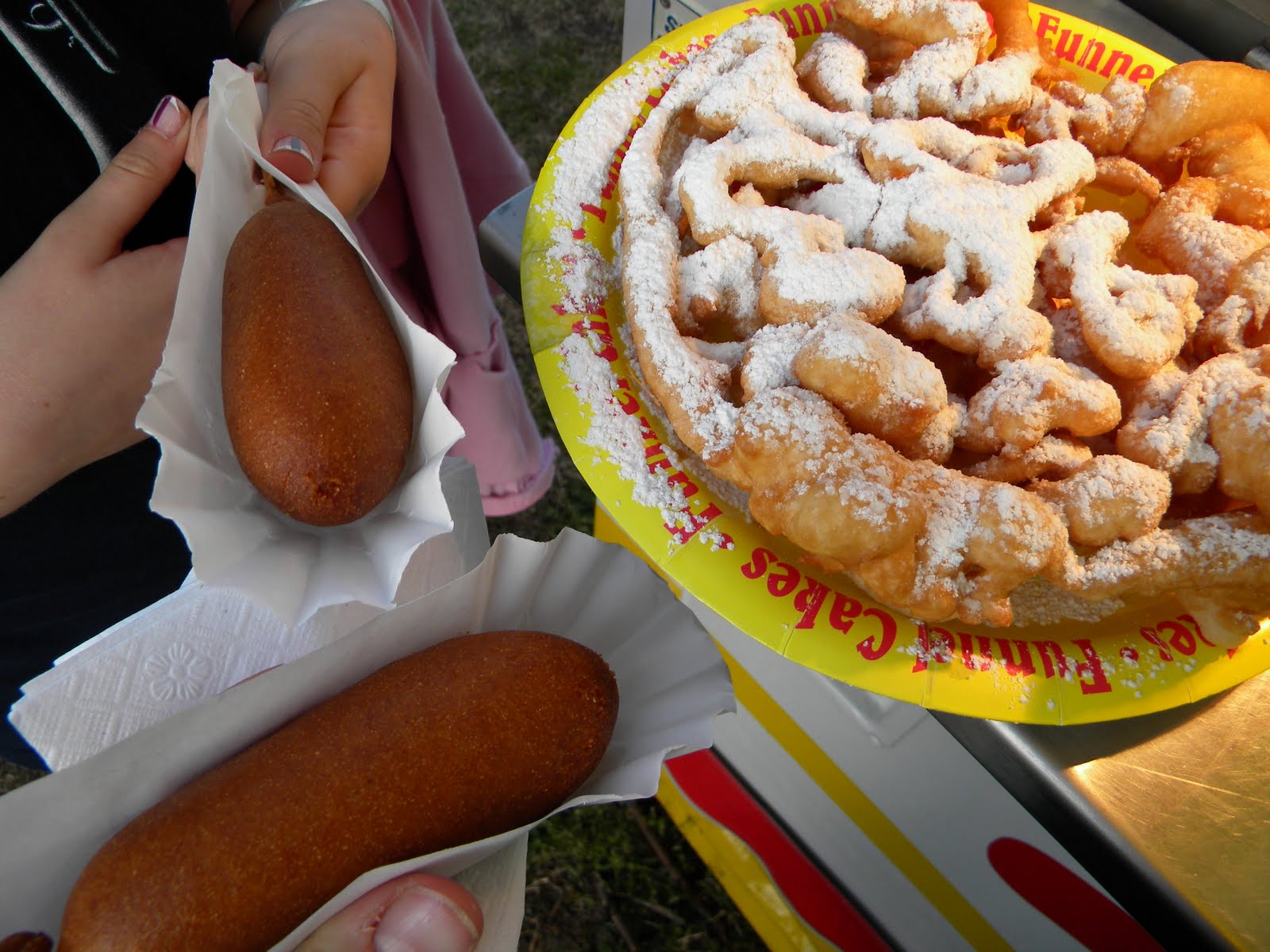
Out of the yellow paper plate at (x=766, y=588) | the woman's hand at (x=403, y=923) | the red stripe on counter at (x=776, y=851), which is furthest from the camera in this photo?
the red stripe on counter at (x=776, y=851)

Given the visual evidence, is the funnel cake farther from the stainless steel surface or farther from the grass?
the grass

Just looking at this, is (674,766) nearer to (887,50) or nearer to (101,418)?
(101,418)

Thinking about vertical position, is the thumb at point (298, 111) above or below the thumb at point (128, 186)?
above

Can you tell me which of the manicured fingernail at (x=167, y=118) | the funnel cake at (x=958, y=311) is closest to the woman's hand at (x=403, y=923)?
the funnel cake at (x=958, y=311)

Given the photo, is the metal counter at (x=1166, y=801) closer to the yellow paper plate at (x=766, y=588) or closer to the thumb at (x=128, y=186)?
the yellow paper plate at (x=766, y=588)

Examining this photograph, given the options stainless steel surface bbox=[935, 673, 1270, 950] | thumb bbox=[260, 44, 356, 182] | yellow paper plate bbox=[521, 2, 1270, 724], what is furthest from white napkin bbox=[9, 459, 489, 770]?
stainless steel surface bbox=[935, 673, 1270, 950]

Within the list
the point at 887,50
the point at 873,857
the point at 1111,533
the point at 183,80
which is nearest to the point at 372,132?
the point at 183,80

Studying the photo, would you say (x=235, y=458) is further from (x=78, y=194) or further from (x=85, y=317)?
(x=78, y=194)
